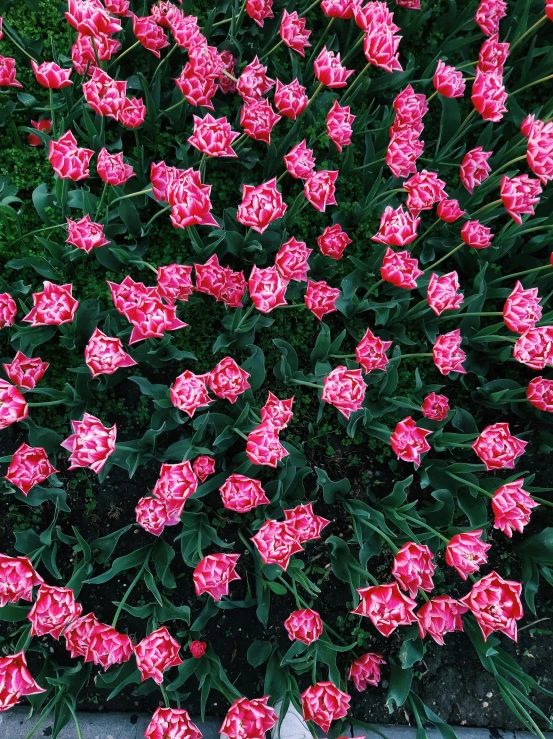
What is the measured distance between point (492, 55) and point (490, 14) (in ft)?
1.11

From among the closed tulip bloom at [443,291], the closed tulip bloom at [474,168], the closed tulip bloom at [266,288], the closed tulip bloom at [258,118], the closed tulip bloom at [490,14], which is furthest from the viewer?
the closed tulip bloom at [490,14]

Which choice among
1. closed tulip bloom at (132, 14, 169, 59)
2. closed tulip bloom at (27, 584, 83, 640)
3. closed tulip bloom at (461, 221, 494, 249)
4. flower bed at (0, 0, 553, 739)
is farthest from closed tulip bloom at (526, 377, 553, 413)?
closed tulip bloom at (132, 14, 169, 59)

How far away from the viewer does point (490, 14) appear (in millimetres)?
2418

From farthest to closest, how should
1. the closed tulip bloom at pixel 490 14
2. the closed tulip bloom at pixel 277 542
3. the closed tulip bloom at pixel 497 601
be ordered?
the closed tulip bloom at pixel 490 14, the closed tulip bloom at pixel 277 542, the closed tulip bloom at pixel 497 601

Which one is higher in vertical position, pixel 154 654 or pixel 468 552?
pixel 468 552

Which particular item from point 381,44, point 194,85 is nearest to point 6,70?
point 194,85

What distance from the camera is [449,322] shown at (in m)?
2.43

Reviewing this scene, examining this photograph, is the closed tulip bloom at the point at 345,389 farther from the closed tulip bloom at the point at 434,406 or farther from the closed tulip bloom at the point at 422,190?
the closed tulip bloom at the point at 422,190

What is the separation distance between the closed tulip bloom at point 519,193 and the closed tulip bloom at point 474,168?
0.30 metres

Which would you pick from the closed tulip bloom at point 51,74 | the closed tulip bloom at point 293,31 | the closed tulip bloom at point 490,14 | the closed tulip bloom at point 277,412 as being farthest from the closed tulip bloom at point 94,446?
the closed tulip bloom at point 490,14

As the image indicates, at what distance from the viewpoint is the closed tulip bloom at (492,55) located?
2201 mm

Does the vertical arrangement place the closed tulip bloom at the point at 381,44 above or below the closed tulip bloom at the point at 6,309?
above

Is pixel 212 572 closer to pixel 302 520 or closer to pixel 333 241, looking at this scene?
pixel 302 520

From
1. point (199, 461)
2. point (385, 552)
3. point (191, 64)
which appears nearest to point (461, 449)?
point (385, 552)
